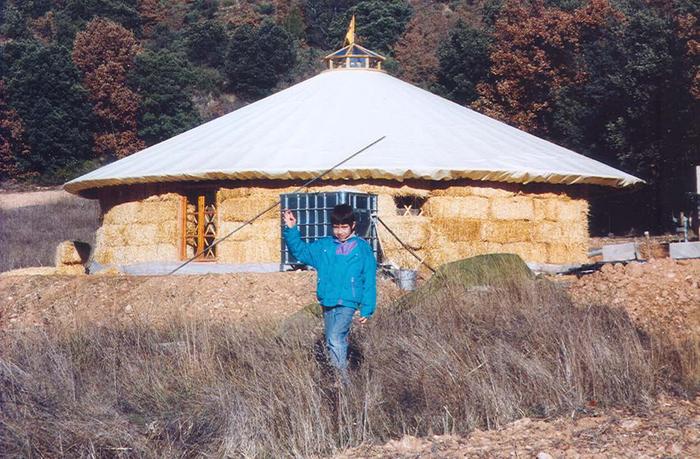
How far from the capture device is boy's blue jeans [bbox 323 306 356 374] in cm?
638

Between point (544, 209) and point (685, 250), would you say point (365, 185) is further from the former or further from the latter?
point (685, 250)

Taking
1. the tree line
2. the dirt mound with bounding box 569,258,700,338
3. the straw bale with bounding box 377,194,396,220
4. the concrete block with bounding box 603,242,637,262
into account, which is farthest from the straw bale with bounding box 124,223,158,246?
the tree line

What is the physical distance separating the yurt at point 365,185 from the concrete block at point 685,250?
2161 millimetres

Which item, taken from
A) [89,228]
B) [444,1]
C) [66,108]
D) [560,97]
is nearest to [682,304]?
[560,97]

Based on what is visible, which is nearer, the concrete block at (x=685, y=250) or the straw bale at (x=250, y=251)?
the concrete block at (x=685, y=250)

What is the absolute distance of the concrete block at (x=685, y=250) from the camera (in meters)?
11.7

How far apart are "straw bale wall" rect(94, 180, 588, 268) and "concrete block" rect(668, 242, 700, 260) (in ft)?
7.11

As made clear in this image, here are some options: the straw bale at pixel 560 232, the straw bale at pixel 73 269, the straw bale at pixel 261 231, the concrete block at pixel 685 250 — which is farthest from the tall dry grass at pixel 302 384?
the straw bale at pixel 73 269

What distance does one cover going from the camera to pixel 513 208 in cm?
1345

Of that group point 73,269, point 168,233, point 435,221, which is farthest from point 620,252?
point 73,269

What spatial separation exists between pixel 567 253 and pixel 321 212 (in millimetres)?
3633

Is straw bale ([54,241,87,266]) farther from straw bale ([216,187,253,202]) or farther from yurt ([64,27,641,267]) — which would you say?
straw bale ([216,187,253,202])

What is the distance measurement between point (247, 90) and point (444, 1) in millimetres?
16082

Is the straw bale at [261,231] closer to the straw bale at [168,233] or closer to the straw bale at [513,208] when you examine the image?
the straw bale at [168,233]
